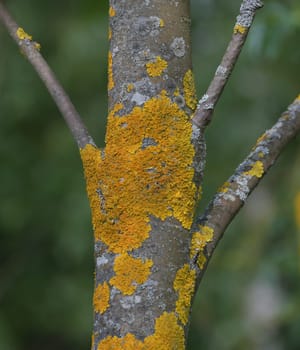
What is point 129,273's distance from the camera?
1401 mm

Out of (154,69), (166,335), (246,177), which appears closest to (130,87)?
(154,69)

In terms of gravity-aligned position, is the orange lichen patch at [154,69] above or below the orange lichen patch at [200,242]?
above

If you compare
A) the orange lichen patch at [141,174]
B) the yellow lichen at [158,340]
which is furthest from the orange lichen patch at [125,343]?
the orange lichen patch at [141,174]

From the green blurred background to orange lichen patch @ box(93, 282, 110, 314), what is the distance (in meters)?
4.71

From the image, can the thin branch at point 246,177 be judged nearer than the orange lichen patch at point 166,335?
No

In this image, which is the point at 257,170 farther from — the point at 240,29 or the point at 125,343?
the point at 125,343

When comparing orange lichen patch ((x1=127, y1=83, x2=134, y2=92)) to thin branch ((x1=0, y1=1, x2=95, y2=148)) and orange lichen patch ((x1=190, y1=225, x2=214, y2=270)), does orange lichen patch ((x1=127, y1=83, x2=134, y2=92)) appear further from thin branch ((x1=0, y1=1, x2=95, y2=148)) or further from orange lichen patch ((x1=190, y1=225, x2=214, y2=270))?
orange lichen patch ((x1=190, y1=225, x2=214, y2=270))

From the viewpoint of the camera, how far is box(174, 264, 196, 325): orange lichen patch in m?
1.41

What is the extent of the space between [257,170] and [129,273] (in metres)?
0.34

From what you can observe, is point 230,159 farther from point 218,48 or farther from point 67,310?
point 67,310

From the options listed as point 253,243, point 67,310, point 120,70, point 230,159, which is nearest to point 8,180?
point 67,310

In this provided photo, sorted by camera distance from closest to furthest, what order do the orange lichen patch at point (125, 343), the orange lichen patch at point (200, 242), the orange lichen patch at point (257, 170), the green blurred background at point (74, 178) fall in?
the orange lichen patch at point (125, 343), the orange lichen patch at point (200, 242), the orange lichen patch at point (257, 170), the green blurred background at point (74, 178)

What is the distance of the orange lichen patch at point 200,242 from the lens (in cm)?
147

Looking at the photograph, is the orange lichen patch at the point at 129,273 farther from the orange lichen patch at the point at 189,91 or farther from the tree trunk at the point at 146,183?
the orange lichen patch at the point at 189,91
